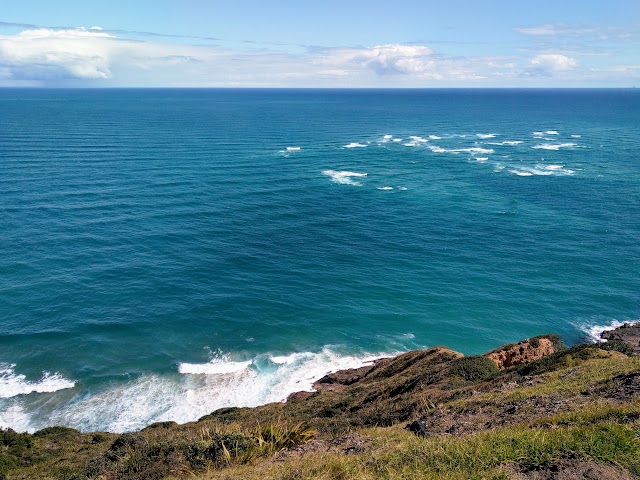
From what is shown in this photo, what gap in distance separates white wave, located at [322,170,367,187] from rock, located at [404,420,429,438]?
83021mm

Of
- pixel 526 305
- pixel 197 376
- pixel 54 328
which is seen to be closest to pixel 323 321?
pixel 197 376

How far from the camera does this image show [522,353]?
39969 millimetres

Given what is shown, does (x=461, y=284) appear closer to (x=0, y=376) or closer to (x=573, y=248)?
(x=573, y=248)

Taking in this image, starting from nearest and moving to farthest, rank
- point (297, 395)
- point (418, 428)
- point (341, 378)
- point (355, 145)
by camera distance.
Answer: point (418, 428), point (297, 395), point (341, 378), point (355, 145)

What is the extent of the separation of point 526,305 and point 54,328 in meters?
57.4

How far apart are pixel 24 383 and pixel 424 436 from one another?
4308 cm

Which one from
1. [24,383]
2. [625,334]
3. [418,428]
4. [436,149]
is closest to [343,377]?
[418,428]

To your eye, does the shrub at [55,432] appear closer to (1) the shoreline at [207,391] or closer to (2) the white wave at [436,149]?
(1) the shoreline at [207,391]

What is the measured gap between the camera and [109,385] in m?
47.6

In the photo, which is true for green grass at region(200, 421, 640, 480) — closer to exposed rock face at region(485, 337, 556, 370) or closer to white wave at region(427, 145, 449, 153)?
exposed rock face at region(485, 337, 556, 370)

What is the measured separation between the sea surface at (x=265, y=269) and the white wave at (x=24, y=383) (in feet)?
0.57

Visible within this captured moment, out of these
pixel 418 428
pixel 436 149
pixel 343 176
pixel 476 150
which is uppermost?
pixel 476 150

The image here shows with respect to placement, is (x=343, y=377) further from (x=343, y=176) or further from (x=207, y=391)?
(x=343, y=176)

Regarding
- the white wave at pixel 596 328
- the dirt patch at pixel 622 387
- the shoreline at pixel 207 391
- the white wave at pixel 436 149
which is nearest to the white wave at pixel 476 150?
the white wave at pixel 436 149
